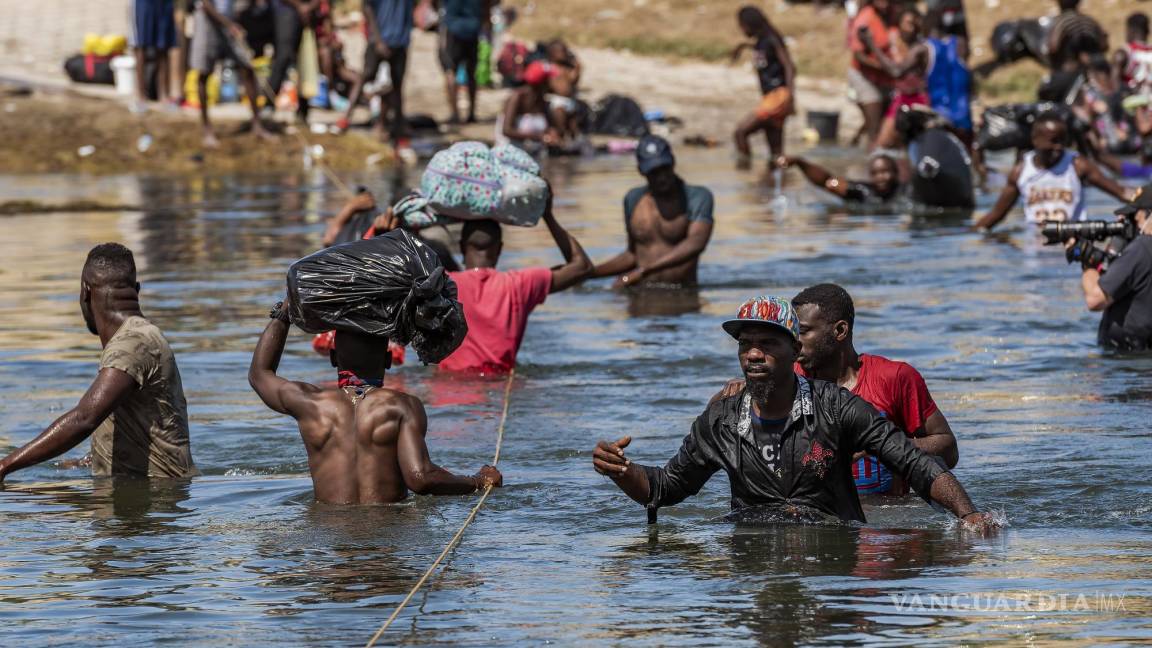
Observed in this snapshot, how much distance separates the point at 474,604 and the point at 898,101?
13817 mm

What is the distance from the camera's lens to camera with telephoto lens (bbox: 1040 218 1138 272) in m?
10.0

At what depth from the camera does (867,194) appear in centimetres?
1792

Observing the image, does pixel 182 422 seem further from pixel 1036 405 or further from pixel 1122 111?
pixel 1122 111

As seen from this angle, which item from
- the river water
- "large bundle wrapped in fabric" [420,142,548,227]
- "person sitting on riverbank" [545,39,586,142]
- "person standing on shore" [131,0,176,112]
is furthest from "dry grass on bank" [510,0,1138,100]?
"large bundle wrapped in fabric" [420,142,548,227]

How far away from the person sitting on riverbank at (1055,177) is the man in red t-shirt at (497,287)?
17.1 feet

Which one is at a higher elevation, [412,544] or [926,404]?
[926,404]

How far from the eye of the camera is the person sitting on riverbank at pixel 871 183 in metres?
16.4

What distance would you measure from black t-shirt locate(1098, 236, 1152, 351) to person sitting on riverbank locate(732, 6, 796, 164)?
10369 mm

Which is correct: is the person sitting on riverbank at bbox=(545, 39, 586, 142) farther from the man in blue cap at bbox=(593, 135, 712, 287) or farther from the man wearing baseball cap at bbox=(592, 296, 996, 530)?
the man wearing baseball cap at bbox=(592, 296, 996, 530)

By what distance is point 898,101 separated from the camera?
19.2m

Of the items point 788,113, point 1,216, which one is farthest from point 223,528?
point 788,113

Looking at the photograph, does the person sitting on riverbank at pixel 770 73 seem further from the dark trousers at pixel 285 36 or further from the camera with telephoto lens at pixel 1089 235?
the camera with telephoto lens at pixel 1089 235

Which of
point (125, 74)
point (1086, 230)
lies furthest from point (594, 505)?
point (125, 74)

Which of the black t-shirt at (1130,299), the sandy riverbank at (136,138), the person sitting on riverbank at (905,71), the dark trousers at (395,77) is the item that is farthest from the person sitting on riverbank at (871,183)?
the sandy riverbank at (136,138)
